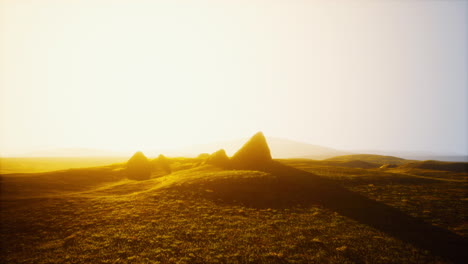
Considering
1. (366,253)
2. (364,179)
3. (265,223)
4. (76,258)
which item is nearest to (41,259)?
(76,258)

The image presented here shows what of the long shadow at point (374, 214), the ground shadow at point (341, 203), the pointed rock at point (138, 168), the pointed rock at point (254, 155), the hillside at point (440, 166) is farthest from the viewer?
the hillside at point (440, 166)

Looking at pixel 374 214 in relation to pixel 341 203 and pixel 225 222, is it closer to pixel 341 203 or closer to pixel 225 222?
pixel 341 203

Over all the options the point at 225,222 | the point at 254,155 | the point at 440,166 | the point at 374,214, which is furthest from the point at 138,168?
the point at 440,166

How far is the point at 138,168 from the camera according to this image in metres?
59.2

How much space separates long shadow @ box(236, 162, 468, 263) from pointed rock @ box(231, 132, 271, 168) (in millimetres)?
9899

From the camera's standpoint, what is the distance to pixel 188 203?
2678 centimetres

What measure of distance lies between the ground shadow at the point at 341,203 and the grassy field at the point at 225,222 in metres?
0.26

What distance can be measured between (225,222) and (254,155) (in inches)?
1046

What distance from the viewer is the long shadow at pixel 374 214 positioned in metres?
16.2

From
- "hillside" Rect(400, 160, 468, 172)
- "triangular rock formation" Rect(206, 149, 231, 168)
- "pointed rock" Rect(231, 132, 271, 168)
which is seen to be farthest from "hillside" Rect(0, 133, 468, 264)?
"hillside" Rect(400, 160, 468, 172)

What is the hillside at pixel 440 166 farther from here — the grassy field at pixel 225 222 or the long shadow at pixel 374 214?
the long shadow at pixel 374 214

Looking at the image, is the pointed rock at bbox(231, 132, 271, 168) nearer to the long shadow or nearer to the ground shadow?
the ground shadow

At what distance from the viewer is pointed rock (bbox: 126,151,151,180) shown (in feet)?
176

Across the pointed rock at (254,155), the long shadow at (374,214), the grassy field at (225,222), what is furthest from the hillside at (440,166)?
the long shadow at (374,214)
